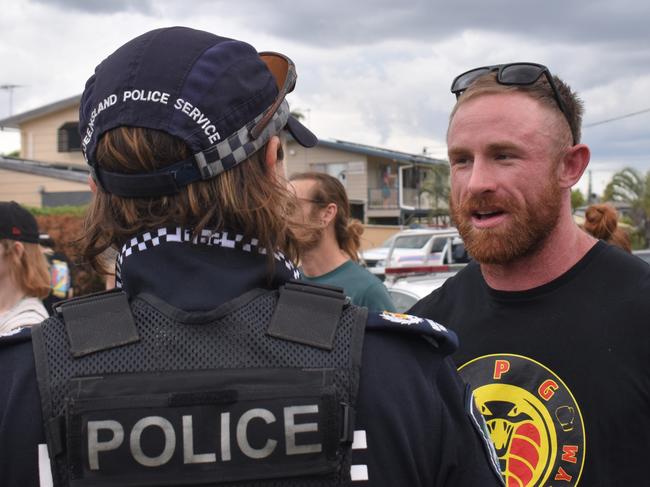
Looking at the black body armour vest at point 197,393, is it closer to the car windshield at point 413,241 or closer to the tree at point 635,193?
the car windshield at point 413,241

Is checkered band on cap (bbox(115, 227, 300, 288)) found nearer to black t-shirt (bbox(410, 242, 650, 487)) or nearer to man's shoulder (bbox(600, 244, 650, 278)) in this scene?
black t-shirt (bbox(410, 242, 650, 487))

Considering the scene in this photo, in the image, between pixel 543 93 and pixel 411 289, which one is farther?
pixel 411 289

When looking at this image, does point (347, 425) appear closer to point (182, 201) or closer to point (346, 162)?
point (182, 201)

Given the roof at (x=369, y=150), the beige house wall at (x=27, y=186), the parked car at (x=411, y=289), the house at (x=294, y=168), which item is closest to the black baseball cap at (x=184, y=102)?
the parked car at (x=411, y=289)

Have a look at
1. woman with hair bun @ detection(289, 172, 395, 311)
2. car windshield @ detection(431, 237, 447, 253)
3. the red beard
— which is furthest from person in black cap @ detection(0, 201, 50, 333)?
car windshield @ detection(431, 237, 447, 253)

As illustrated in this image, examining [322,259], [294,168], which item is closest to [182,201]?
[322,259]

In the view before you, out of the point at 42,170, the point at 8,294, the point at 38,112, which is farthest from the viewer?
the point at 38,112

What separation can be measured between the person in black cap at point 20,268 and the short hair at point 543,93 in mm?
2723

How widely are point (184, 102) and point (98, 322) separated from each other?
45cm

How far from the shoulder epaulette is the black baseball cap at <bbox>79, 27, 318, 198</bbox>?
423mm

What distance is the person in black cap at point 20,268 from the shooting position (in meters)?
4.13

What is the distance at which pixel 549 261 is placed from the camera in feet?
8.06

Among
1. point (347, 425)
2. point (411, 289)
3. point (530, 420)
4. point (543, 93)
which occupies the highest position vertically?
point (543, 93)

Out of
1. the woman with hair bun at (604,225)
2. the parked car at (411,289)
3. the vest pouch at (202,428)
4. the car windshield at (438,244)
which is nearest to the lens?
the vest pouch at (202,428)
